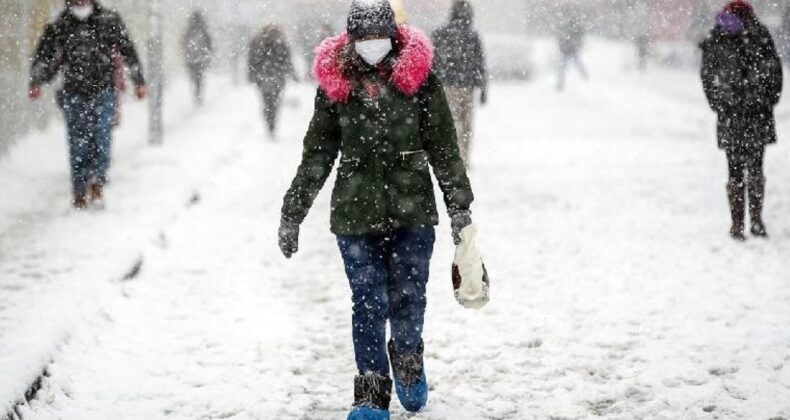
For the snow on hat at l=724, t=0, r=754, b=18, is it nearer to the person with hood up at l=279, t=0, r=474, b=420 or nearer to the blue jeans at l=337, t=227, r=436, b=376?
the person with hood up at l=279, t=0, r=474, b=420

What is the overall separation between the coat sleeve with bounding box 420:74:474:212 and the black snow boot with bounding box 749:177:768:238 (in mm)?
4474

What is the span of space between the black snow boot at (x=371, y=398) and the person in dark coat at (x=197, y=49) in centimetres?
1781

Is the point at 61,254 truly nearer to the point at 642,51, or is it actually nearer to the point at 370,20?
A: the point at 370,20

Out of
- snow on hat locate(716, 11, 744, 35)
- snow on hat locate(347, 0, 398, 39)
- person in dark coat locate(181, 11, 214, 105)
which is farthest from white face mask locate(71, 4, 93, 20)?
person in dark coat locate(181, 11, 214, 105)

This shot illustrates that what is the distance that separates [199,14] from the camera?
70.9ft

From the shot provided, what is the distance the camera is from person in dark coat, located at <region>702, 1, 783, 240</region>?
24.7 ft

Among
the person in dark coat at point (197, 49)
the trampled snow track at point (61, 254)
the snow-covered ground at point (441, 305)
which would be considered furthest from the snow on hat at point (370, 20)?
the person in dark coat at point (197, 49)

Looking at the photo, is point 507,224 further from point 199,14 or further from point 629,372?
point 199,14

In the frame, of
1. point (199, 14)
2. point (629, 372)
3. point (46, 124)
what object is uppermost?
point (199, 14)

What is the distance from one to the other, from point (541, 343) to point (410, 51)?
2.33m

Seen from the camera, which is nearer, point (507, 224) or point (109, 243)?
point (109, 243)

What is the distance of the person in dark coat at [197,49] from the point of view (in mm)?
21031

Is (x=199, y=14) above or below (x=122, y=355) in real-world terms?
above

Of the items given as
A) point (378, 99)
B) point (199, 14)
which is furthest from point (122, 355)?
point (199, 14)
